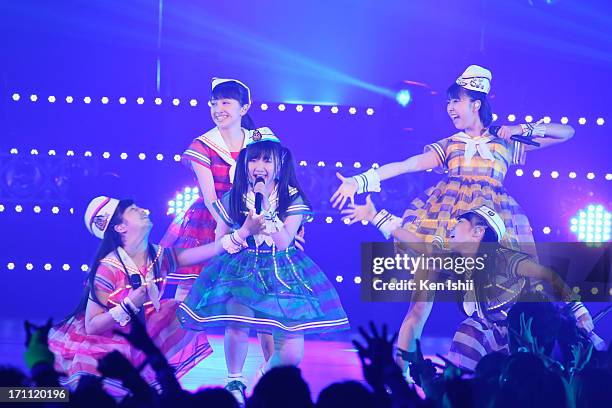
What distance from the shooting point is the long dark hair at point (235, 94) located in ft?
14.4

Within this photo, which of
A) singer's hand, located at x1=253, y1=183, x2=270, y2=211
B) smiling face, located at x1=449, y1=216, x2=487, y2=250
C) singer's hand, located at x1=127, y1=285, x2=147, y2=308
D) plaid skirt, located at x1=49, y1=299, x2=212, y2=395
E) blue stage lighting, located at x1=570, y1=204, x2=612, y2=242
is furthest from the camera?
blue stage lighting, located at x1=570, y1=204, x2=612, y2=242

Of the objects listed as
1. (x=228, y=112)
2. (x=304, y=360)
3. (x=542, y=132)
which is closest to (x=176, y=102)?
(x=228, y=112)

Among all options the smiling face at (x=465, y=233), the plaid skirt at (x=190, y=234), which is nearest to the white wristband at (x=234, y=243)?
the plaid skirt at (x=190, y=234)

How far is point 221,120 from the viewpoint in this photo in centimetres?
439

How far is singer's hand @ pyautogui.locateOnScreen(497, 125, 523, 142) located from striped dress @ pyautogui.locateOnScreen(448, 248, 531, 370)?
60 centimetres

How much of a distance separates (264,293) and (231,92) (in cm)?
108

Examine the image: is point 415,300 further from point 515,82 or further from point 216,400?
point 216,400

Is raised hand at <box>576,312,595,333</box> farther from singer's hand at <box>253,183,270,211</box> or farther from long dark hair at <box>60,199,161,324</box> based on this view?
long dark hair at <box>60,199,161,324</box>

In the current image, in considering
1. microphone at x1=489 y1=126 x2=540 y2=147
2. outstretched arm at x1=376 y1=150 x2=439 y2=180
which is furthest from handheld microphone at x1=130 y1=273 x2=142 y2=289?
microphone at x1=489 y1=126 x2=540 y2=147

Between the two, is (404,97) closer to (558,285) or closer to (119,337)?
(558,285)

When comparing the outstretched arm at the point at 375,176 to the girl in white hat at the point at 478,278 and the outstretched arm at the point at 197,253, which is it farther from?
the outstretched arm at the point at 197,253

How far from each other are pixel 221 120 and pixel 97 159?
0.70 metres

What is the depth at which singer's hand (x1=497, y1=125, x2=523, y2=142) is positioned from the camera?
14.7 feet

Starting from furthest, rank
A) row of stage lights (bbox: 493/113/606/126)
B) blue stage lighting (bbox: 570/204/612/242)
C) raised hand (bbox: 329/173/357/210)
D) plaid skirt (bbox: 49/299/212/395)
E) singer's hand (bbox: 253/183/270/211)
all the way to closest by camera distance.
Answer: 1. blue stage lighting (bbox: 570/204/612/242)
2. row of stage lights (bbox: 493/113/606/126)
3. raised hand (bbox: 329/173/357/210)
4. singer's hand (bbox: 253/183/270/211)
5. plaid skirt (bbox: 49/299/212/395)
